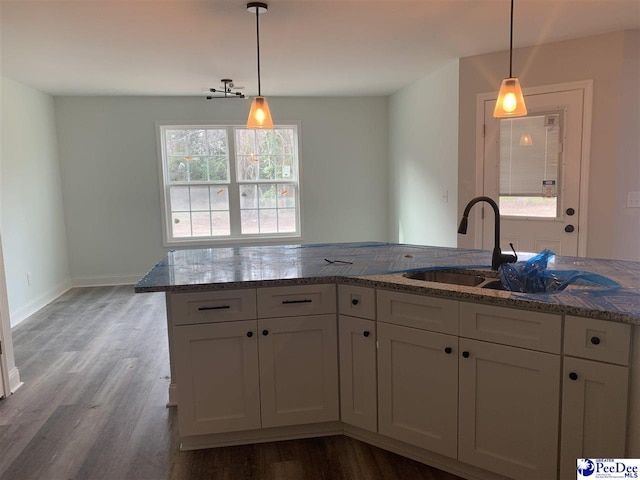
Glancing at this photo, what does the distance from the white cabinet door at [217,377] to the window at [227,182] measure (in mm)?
4029

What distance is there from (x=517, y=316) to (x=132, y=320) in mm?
3790

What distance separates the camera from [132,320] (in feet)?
15.0

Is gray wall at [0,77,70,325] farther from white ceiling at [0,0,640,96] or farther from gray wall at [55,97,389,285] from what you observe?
white ceiling at [0,0,640,96]

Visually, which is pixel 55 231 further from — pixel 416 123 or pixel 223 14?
pixel 416 123

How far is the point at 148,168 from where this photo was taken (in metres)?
5.98

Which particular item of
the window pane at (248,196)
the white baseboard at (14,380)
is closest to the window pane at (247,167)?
the window pane at (248,196)

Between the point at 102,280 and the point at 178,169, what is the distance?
1.72 m

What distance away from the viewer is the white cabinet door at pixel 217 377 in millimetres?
2250

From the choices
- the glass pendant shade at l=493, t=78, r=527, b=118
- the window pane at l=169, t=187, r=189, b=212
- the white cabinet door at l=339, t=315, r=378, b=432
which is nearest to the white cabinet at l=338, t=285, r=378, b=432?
the white cabinet door at l=339, t=315, r=378, b=432

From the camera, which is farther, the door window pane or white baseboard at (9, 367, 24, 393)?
the door window pane

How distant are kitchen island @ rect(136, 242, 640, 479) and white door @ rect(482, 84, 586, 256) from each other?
160cm

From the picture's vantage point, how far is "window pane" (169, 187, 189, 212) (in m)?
6.10

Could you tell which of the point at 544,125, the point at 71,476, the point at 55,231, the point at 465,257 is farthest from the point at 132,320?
the point at 544,125

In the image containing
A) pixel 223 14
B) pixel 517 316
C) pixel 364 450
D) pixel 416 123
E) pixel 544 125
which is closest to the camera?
Answer: pixel 517 316
